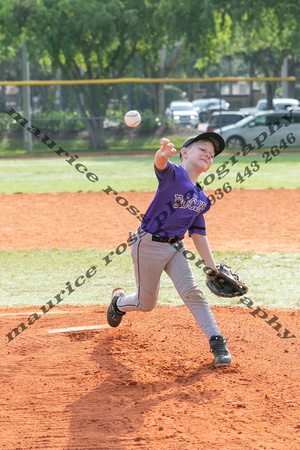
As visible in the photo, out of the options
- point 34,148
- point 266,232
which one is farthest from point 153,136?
point 266,232

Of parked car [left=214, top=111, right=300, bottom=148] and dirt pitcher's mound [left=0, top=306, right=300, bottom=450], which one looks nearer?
dirt pitcher's mound [left=0, top=306, right=300, bottom=450]

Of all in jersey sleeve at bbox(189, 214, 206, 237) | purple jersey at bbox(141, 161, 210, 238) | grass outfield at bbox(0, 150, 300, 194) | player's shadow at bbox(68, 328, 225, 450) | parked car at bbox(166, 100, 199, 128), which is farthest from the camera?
parked car at bbox(166, 100, 199, 128)

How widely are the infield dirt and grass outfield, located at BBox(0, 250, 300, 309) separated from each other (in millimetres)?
424

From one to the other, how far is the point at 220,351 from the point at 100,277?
3.29m

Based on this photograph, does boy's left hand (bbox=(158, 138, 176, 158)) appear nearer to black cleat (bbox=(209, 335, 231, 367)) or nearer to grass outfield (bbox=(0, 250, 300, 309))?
black cleat (bbox=(209, 335, 231, 367))

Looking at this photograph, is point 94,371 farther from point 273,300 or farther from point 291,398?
point 273,300

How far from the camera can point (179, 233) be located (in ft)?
14.6

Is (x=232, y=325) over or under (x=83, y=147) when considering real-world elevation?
over

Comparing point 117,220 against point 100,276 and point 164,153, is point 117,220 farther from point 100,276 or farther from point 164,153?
point 164,153

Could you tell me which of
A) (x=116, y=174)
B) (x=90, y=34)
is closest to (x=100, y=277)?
(x=116, y=174)

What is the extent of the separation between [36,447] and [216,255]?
522cm

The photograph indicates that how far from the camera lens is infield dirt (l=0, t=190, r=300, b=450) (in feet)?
11.3

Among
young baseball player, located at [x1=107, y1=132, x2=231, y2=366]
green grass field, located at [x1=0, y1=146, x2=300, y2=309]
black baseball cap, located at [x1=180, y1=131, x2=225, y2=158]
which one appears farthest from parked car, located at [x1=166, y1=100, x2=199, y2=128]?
young baseball player, located at [x1=107, y1=132, x2=231, y2=366]

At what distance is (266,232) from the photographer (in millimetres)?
10109
